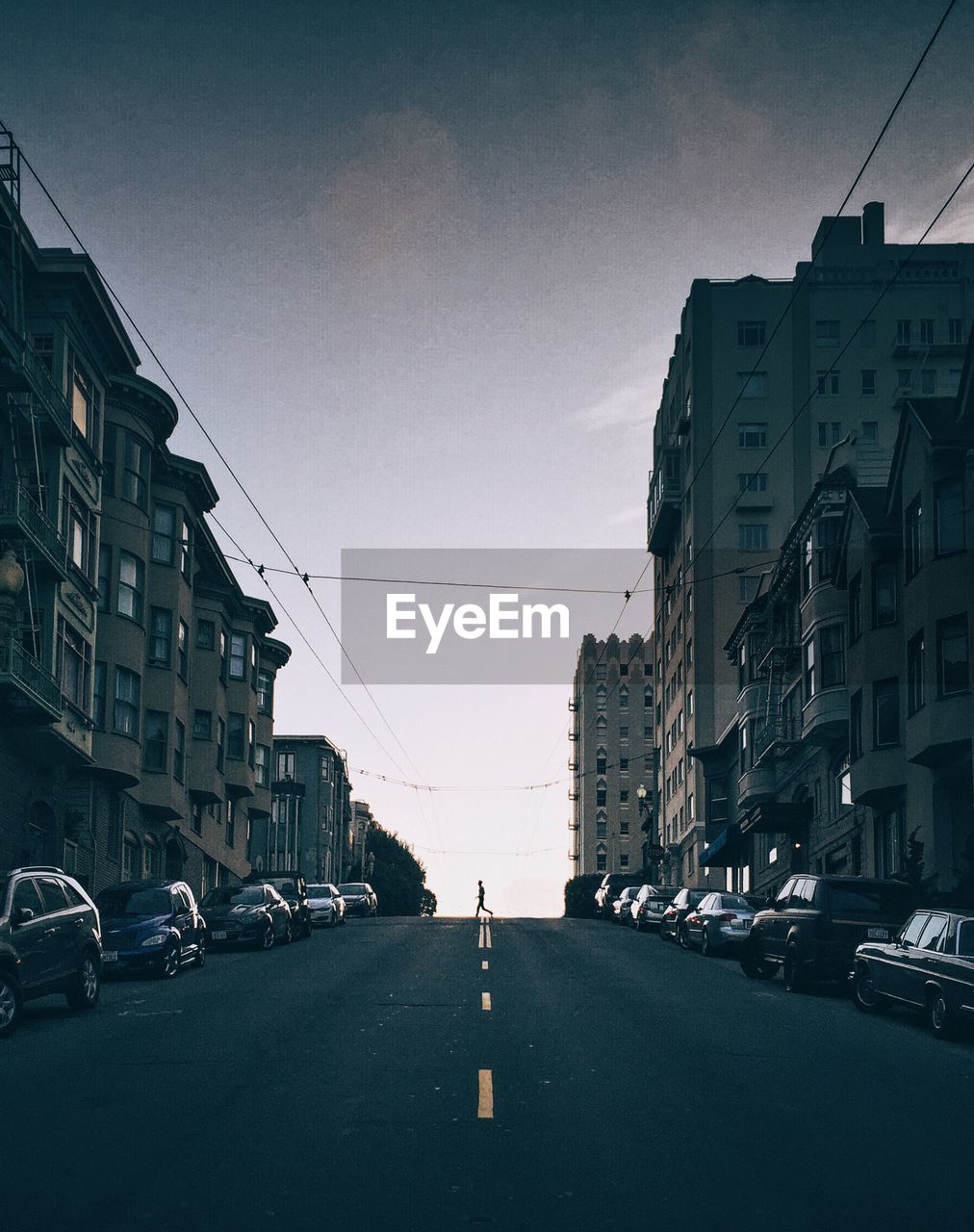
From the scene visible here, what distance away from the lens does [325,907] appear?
148ft

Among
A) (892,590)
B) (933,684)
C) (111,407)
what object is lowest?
(933,684)

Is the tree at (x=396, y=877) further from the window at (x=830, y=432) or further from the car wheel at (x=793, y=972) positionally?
the car wheel at (x=793, y=972)

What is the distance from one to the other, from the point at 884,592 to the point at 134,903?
20.0 meters

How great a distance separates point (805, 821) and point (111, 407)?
25361 mm

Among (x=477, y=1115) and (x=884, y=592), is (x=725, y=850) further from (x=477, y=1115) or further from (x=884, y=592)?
(x=477, y=1115)

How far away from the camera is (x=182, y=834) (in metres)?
50.6

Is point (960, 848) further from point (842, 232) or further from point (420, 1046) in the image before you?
point (842, 232)

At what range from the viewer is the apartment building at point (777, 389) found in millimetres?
74312

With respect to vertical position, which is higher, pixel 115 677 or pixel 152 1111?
pixel 115 677

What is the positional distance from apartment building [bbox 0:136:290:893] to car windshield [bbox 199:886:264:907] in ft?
9.61

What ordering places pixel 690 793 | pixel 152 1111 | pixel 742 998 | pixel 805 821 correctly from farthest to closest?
pixel 690 793, pixel 805 821, pixel 742 998, pixel 152 1111

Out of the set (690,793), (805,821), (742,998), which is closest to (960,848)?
(742,998)

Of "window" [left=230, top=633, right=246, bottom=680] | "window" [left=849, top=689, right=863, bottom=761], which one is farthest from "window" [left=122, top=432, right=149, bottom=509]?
"window" [left=849, top=689, right=863, bottom=761]

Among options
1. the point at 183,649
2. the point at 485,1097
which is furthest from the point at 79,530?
the point at 485,1097
